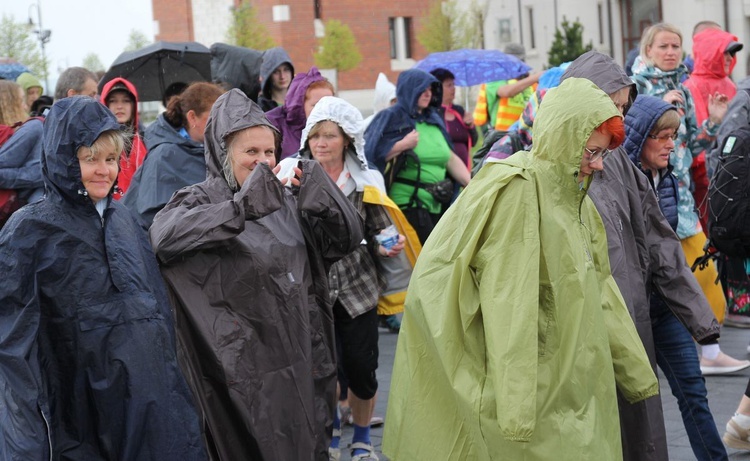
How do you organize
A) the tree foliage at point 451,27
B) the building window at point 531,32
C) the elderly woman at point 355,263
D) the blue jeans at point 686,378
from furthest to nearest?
the tree foliage at point 451,27 < the building window at point 531,32 < the elderly woman at point 355,263 < the blue jeans at point 686,378

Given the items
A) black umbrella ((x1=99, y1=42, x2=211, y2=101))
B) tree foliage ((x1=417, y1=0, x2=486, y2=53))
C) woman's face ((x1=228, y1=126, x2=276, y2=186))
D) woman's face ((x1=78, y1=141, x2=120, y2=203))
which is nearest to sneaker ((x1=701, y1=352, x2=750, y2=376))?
woman's face ((x1=228, y1=126, x2=276, y2=186))

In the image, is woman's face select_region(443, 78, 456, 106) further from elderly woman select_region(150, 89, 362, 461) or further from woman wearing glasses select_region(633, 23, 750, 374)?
elderly woman select_region(150, 89, 362, 461)

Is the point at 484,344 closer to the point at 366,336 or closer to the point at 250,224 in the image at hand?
the point at 250,224

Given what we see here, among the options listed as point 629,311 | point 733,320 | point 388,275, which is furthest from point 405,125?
point 629,311

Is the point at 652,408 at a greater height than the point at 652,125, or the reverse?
the point at 652,125

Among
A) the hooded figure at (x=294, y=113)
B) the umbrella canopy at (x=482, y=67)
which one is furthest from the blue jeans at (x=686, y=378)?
the umbrella canopy at (x=482, y=67)

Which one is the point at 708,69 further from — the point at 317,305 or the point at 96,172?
the point at 96,172

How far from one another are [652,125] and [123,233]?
2.75m

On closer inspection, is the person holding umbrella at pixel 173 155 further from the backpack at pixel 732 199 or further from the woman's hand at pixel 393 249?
the backpack at pixel 732 199

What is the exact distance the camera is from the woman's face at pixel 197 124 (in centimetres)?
690

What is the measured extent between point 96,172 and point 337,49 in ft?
175

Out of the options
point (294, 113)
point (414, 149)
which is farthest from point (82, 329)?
point (414, 149)

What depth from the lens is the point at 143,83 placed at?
11.7 metres

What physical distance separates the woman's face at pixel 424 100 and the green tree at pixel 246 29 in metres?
46.1
